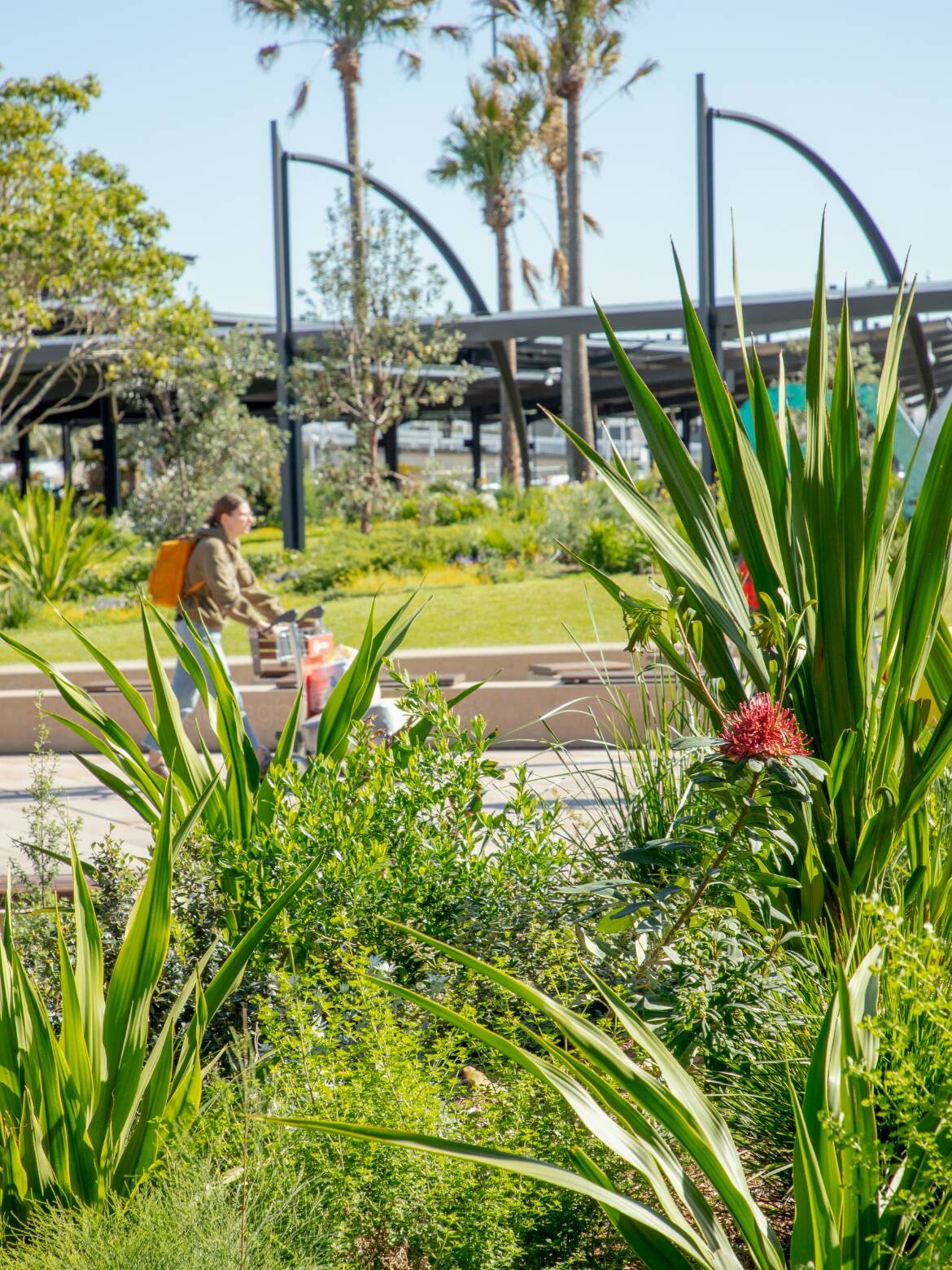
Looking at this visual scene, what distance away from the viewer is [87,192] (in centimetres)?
1405

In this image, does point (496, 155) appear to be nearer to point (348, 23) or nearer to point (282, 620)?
point (348, 23)

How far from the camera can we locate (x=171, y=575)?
22.6 feet

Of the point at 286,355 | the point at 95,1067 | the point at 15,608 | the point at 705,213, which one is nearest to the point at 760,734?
the point at 95,1067

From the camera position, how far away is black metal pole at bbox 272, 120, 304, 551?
781 inches

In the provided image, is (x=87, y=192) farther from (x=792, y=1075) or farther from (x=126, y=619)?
(x=792, y=1075)

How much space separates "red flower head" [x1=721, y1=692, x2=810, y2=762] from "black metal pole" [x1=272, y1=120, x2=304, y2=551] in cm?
1748

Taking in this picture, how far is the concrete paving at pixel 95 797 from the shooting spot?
590 cm

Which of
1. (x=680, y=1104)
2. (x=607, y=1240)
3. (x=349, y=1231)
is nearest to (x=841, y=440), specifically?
(x=680, y=1104)

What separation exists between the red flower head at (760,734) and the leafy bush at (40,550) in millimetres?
13111

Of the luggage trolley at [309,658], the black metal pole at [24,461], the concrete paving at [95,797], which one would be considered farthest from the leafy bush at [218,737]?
the black metal pole at [24,461]

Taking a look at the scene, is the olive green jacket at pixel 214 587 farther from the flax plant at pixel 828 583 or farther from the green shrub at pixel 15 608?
the green shrub at pixel 15 608

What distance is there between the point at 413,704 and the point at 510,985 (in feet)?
5.22

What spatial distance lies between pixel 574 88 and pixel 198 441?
32.5 ft

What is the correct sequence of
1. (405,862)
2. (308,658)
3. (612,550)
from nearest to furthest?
1. (405,862)
2. (308,658)
3. (612,550)
